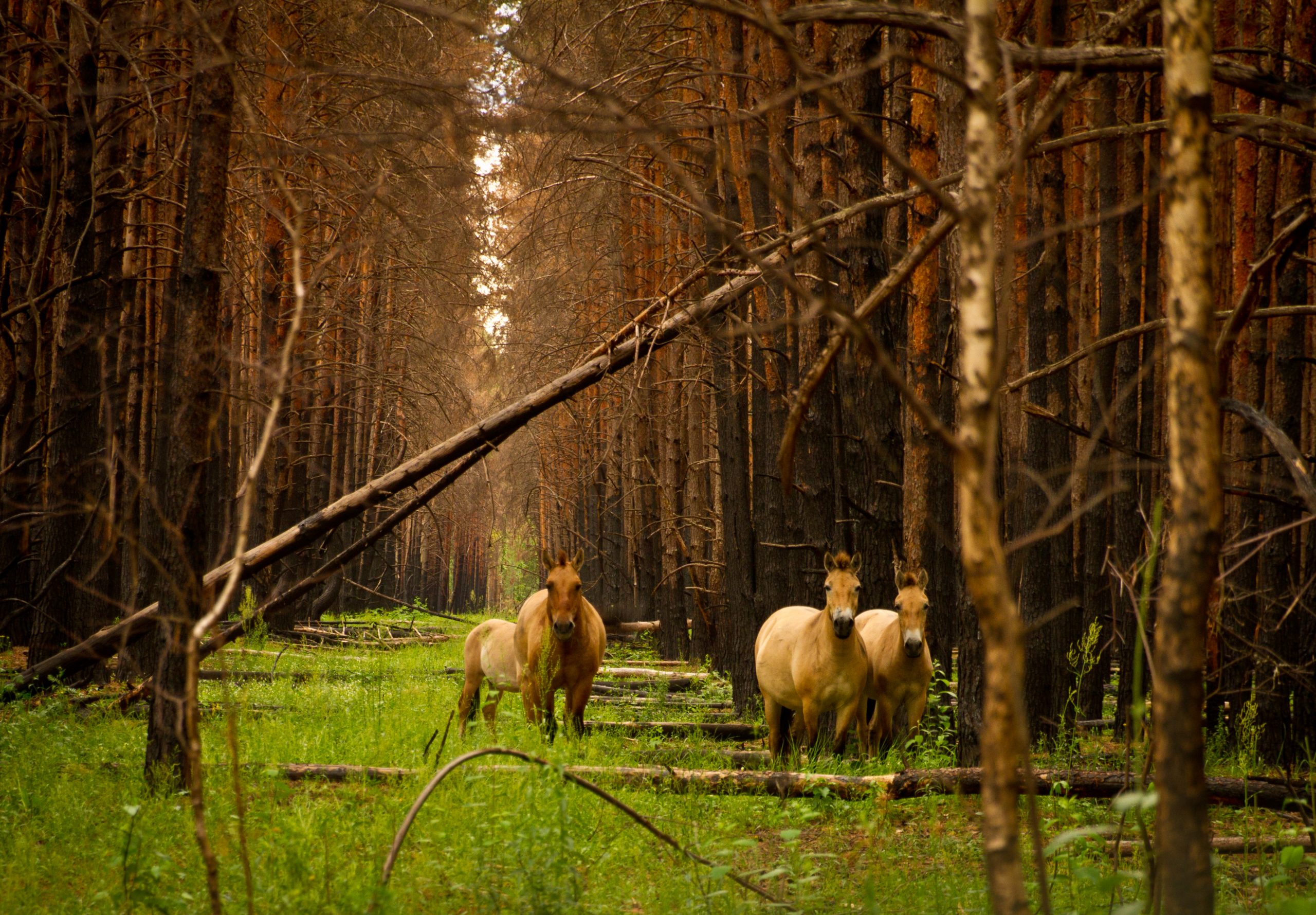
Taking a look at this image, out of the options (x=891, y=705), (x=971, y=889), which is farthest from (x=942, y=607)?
(x=971, y=889)

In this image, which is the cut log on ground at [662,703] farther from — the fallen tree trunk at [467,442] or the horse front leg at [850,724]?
the fallen tree trunk at [467,442]

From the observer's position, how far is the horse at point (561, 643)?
8836 millimetres

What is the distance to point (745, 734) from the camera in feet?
35.0

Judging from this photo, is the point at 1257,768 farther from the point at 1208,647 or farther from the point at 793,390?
the point at 793,390

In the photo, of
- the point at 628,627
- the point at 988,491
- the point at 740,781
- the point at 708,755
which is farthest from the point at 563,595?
the point at 628,627

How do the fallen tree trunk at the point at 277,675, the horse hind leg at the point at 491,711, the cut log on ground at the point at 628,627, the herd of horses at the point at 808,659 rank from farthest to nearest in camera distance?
1. the cut log on ground at the point at 628,627
2. the fallen tree trunk at the point at 277,675
3. the horse hind leg at the point at 491,711
4. the herd of horses at the point at 808,659

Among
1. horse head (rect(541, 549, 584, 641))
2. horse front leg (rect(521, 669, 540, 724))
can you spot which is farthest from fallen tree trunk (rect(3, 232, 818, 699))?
horse front leg (rect(521, 669, 540, 724))

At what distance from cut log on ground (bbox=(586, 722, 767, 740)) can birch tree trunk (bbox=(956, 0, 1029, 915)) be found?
8.23 m

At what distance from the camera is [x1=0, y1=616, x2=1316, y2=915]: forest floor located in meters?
4.09

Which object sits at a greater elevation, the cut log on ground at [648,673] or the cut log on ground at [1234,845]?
the cut log on ground at [1234,845]

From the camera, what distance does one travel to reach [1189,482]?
2174 millimetres

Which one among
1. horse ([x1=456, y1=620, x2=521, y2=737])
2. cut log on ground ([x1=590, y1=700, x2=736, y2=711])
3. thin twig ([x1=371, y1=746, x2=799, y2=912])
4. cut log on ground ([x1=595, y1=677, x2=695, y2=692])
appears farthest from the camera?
cut log on ground ([x1=595, y1=677, x2=695, y2=692])

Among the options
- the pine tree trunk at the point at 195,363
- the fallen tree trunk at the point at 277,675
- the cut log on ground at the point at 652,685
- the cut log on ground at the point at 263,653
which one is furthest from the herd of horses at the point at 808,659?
the cut log on ground at the point at 263,653

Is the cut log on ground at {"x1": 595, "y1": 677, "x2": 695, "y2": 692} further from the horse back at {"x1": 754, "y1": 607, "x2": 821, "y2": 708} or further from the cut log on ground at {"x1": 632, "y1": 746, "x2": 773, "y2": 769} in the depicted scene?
the cut log on ground at {"x1": 632, "y1": 746, "x2": 773, "y2": 769}
